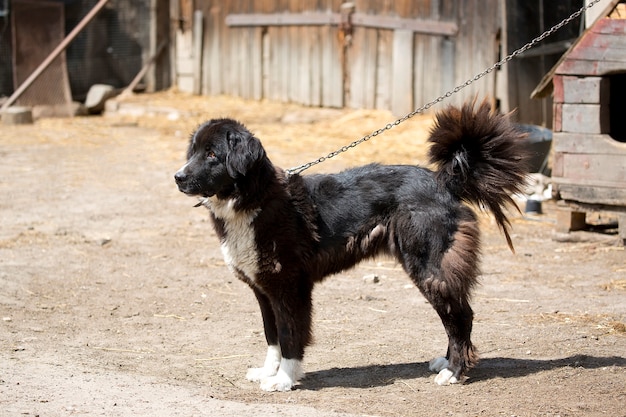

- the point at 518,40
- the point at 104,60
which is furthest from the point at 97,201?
the point at 104,60

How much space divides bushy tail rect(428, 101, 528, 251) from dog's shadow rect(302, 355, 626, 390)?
983mm

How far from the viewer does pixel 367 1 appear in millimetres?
15578

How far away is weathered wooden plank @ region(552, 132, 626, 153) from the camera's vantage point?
875 cm

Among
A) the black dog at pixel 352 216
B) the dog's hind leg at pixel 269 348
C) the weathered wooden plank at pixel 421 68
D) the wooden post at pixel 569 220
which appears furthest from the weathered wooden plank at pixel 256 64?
the dog's hind leg at pixel 269 348

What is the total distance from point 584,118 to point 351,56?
7706 millimetres

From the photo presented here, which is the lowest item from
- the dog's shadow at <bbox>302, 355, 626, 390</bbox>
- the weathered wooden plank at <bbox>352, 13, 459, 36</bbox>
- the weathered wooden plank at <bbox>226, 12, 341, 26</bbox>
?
the dog's shadow at <bbox>302, 355, 626, 390</bbox>

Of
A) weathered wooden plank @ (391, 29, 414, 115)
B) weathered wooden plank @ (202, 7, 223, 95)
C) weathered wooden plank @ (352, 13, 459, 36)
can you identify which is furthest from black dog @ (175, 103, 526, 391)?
weathered wooden plank @ (202, 7, 223, 95)

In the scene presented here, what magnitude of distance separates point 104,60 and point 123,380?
14.2 meters

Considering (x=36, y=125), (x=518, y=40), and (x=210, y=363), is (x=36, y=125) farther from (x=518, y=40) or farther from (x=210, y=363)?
(x=210, y=363)

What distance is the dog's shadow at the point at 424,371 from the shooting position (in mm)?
5695

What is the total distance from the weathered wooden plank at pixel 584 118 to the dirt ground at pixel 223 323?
1085 mm

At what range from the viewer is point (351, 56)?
1616 centimetres

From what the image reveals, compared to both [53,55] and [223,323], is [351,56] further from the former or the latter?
[223,323]

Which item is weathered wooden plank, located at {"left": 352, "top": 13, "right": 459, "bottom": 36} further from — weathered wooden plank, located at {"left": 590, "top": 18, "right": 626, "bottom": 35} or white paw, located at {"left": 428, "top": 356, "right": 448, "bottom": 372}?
white paw, located at {"left": 428, "top": 356, "right": 448, "bottom": 372}
